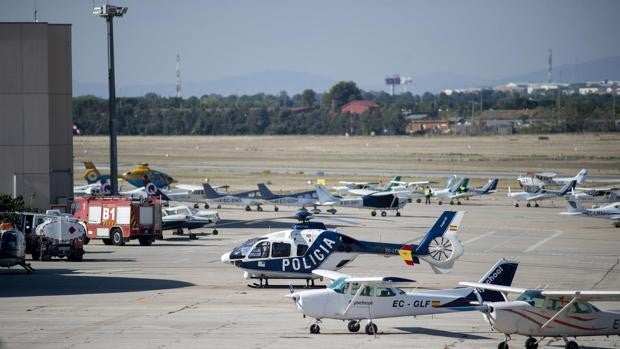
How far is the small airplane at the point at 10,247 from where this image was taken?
114ft

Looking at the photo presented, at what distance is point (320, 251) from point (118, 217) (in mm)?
16001

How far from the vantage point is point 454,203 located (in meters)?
74.1

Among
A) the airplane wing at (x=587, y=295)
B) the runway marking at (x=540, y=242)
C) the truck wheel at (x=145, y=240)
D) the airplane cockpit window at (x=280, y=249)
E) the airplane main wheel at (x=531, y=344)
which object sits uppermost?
the airplane wing at (x=587, y=295)

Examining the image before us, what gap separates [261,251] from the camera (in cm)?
3253

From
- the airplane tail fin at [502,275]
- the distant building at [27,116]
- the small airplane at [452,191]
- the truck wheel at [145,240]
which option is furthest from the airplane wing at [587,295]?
the small airplane at [452,191]

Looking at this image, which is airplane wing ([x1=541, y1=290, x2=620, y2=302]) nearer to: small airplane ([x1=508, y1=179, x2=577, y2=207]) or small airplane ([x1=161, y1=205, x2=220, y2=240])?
small airplane ([x1=161, y1=205, x2=220, y2=240])

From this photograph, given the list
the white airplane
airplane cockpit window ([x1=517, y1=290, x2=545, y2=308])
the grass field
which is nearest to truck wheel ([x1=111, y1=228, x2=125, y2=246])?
the white airplane

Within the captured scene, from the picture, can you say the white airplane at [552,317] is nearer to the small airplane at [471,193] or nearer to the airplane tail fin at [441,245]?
the airplane tail fin at [441,245]

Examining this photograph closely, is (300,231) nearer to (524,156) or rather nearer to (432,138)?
(524,156)

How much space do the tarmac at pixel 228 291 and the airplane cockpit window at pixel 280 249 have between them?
3.95ft

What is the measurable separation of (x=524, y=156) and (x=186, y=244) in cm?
8354

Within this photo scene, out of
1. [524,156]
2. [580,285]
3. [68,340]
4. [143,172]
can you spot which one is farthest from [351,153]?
[68,340]

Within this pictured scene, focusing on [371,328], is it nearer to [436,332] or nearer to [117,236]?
[436,332]

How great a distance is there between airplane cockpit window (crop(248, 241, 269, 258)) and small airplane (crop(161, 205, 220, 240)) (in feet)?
57.7
